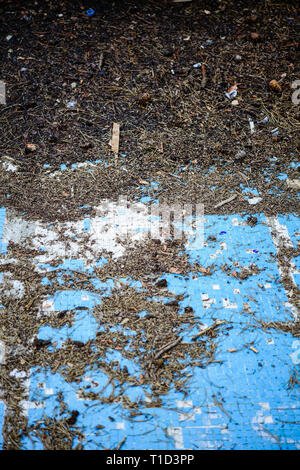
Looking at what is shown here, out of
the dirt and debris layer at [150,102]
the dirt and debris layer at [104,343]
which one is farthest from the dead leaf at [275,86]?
the dirt and debris layer at [104,343]

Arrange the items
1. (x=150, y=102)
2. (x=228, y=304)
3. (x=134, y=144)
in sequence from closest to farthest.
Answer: (x=228, y=304)
(x=134, y=144)
(x=150, y=102)

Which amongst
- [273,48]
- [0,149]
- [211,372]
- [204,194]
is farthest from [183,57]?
[211,372]

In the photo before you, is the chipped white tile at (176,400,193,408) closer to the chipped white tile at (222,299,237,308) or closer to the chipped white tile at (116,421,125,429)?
the chipped white tile at (116,421,125,429)

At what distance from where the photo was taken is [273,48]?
3.71m

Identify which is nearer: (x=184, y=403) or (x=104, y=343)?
(x=184, y=403)

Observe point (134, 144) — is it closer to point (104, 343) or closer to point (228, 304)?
point (228, 304)

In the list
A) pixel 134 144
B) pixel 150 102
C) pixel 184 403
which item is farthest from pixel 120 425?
Result: pixel 150 102

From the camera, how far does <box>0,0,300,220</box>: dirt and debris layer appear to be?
299 centimetres

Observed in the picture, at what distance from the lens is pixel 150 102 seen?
3.43 metres

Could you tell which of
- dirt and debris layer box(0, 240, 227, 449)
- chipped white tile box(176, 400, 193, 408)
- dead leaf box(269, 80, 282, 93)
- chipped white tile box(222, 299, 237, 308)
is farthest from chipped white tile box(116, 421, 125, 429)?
dead leaf box(269, 80, 282, 93)

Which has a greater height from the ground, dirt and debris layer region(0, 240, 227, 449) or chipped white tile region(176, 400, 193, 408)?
dirt and debris layer region(0, 240, 227, 449)

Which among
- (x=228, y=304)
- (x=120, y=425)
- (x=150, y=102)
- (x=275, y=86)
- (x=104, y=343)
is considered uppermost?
(x=275, y=86)
